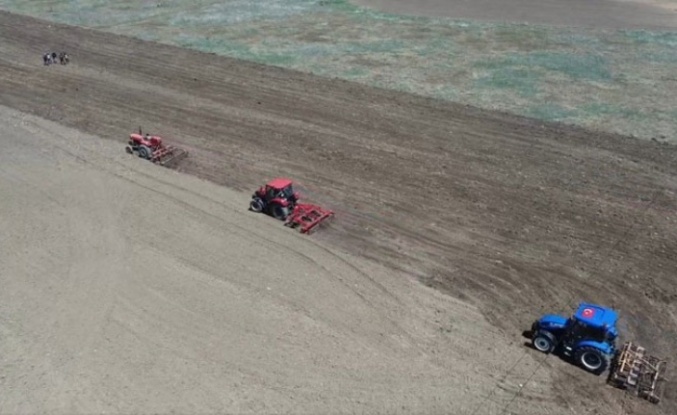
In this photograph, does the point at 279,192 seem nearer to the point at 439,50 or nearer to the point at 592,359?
the point at 592,359

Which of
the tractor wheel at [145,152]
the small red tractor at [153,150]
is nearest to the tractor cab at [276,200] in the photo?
the small red tractor at [153,150]

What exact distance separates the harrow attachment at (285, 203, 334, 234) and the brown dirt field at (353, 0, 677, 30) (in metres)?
28.5

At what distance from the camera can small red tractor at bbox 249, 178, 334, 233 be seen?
20562 mm

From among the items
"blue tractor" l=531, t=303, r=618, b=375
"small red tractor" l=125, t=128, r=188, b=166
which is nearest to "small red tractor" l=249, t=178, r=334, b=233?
"small red tractor" l=125, t=128, r=188, b=166

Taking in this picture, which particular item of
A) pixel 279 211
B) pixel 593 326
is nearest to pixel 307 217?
pixel 279 211

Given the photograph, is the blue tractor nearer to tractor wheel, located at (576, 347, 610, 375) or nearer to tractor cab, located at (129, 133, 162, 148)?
tractor wheel, located at (576, 347, 610, 375)

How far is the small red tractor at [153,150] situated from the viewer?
24.9m

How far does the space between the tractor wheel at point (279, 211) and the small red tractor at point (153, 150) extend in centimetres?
617

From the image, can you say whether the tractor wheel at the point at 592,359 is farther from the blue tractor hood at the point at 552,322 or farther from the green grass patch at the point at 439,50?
the green grass patch at the point at 439,50

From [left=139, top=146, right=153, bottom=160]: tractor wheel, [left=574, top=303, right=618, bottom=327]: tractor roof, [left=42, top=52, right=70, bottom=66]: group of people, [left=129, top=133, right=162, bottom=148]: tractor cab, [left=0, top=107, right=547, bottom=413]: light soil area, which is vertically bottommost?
[left=0, top=107, right=547, bottom=413]: light soil area

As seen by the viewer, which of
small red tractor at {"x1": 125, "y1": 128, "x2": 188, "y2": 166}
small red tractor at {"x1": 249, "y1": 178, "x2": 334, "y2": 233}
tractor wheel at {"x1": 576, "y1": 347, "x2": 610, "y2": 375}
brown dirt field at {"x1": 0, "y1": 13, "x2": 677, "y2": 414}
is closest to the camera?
tractor wheel at {"x1": 576, "y1": 347, "x2": 610, "y2": 375}

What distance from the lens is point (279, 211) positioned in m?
20.8

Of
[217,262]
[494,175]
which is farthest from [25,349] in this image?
[494,175]

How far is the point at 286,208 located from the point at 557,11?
33.6 meters
